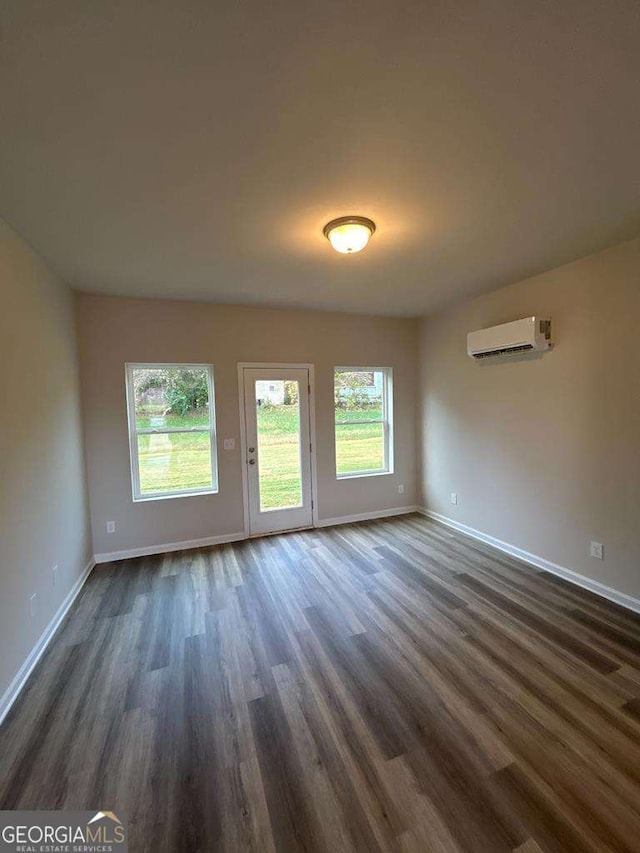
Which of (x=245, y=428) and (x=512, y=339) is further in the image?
(x=245, y=428)

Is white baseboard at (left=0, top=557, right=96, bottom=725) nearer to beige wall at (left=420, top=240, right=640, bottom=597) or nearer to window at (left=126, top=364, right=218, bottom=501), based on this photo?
window at (left=126, top=364, right=218, bottom=501)

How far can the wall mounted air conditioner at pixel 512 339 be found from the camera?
296 centimetres

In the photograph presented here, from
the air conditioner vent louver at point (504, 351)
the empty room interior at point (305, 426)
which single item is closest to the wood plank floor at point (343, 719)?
the empty room interior at point (305, 426)

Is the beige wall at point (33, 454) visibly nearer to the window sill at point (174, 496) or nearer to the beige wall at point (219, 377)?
the beige wall at point (219, 377)

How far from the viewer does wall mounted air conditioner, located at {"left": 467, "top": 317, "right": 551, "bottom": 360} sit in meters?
2.96

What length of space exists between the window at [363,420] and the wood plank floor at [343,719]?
6.09 feet

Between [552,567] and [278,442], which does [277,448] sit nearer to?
[278,442]

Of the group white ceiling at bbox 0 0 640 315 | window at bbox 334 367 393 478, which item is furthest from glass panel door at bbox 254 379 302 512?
white ceiling at bbox 0 0 640 315

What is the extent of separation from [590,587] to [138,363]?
14.9 feet

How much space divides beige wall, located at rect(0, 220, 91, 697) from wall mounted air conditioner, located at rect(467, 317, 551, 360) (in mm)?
3743

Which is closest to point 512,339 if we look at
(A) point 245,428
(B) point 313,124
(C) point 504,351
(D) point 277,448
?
(C) point 504,351

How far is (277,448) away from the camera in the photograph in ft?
13.5

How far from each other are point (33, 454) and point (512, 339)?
386 cm

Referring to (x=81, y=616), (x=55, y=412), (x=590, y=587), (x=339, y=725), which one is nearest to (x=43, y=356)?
(x=55, y=412)
